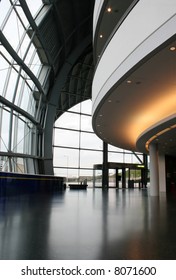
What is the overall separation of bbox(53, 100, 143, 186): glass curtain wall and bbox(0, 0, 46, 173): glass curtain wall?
28.6 feet

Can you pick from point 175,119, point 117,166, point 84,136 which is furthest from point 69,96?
point 175,119

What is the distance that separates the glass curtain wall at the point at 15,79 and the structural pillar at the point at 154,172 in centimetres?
924

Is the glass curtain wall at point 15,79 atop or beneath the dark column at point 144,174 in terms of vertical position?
atop

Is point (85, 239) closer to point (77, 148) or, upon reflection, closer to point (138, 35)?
point (138, 35)

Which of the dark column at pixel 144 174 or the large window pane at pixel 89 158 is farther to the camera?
the dark column at pixel 144 174

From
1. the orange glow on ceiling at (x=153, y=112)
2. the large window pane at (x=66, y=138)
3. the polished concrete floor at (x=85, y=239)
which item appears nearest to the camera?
the polished concrete floor at (x=85, y=239)

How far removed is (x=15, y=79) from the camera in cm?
1683

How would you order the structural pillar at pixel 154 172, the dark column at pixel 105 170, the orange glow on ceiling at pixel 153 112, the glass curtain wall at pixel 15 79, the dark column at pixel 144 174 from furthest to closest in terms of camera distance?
the dark column at pixel 144 174 → the dark column at pixel 105 170 → the structural pillar at pixel 154 172 → the glass curtain wall at pixel 15 79 → the orange glow on ceiling at pixel 153 112

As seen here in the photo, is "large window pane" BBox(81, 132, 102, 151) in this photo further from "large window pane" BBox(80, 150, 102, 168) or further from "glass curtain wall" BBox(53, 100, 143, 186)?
"large window pane" BBox(80, 150, 102, 168)

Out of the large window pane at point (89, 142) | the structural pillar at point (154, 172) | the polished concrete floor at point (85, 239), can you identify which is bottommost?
the polished concrete floor at point (85, 239)

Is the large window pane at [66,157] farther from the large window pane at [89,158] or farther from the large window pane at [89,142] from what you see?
the large window pane at [89,142]

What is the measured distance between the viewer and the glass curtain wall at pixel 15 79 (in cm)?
1438

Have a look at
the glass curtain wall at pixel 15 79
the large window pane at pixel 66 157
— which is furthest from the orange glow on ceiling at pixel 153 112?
the large window pane at pixel 66 157
